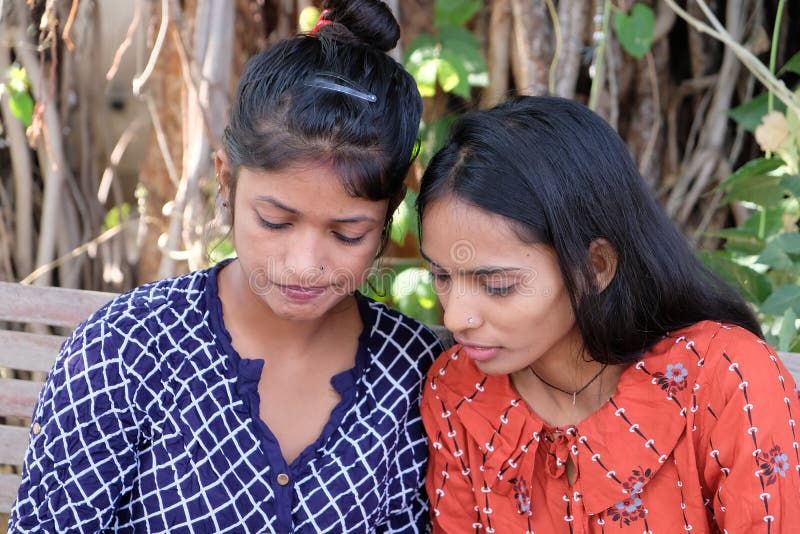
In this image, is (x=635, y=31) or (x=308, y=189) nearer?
(x=308, y=189)

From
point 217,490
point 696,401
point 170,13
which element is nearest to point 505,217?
point 696,401

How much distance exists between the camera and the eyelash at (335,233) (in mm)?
1334

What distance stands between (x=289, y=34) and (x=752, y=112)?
1.15 metres

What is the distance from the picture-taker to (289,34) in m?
2.35

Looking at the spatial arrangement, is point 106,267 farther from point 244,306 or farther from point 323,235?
point 323,235

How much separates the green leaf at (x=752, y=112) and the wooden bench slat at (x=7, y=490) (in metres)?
1.78

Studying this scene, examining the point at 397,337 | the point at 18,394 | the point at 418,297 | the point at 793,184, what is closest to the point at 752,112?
the point at 793,184

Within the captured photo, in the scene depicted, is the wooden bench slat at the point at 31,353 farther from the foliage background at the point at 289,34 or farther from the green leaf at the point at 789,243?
the green leaf at the point at 789,243

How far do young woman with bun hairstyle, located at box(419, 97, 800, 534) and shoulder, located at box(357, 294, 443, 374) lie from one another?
0.54ft

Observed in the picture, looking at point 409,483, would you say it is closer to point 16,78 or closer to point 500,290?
point 500,290

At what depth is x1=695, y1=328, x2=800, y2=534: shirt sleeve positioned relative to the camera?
3.93 ft

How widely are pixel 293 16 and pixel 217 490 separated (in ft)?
4.49

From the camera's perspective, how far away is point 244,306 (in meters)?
1.50

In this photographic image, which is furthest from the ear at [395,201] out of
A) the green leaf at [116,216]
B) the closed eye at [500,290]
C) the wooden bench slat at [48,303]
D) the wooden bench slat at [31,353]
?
the green leaf at [116,216]
